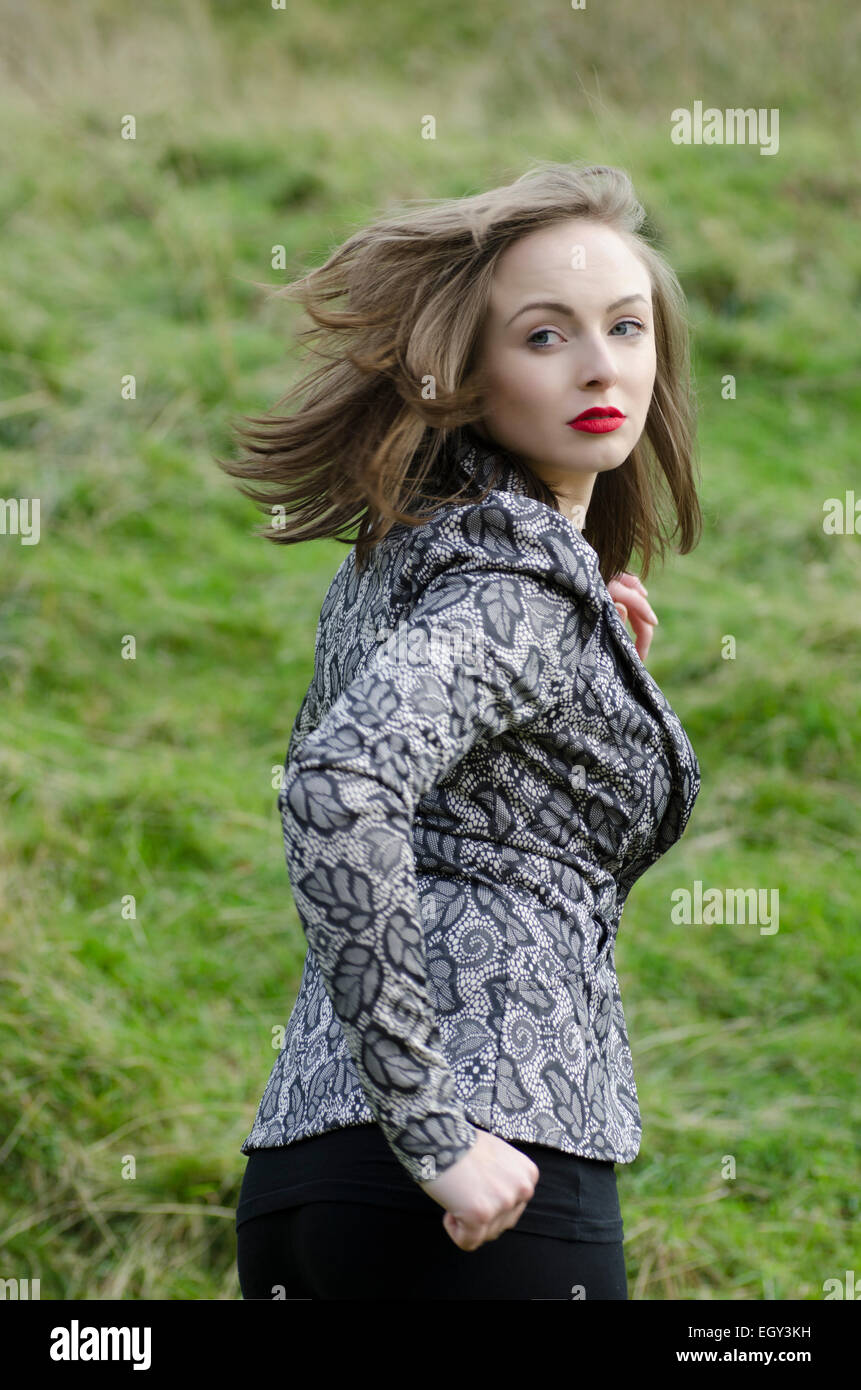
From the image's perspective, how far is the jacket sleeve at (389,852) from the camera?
46.8 inches

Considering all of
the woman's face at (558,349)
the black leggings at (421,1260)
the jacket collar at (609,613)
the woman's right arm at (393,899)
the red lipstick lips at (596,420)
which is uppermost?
the woman's face at (558,349)

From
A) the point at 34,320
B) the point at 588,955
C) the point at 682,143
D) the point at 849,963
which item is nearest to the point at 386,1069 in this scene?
the point at 588,955

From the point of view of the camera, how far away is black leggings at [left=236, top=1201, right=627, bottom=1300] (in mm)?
1318

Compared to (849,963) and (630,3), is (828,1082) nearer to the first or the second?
(849,963)

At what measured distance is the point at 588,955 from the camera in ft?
4.79

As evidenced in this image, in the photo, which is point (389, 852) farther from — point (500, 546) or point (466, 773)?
point (500, 546)

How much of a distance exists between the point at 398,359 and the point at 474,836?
499mm

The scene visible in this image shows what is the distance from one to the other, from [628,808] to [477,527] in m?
0.32

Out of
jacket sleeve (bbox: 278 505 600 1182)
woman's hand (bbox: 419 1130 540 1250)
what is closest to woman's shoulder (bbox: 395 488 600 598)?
jacket sleeve (bbox: 278 505 600 1182)

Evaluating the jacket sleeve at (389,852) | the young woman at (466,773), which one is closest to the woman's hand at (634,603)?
the young woman at (466,773)

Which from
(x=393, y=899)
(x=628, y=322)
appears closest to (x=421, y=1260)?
(x=393, y=899)

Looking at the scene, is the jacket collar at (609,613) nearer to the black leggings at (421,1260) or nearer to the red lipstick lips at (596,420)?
the red lipstick lips at (596,420)

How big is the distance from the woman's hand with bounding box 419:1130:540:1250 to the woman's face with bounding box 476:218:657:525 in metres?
0.72

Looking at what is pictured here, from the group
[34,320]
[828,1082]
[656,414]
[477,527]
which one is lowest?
[828,1082]
